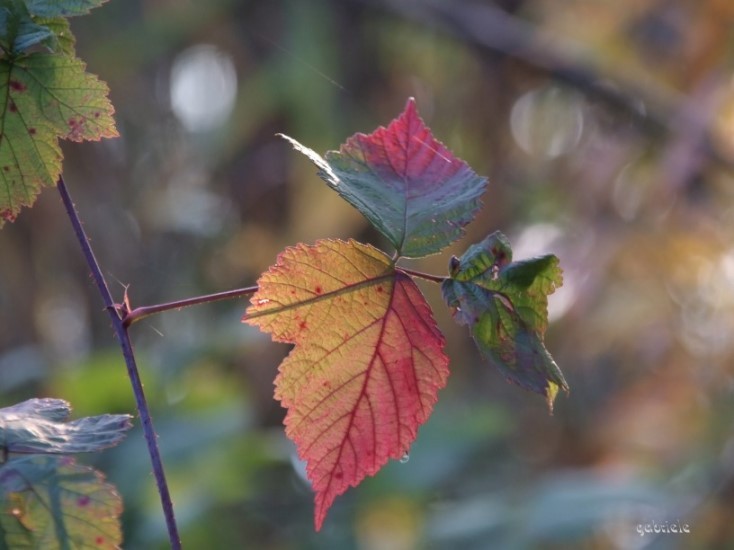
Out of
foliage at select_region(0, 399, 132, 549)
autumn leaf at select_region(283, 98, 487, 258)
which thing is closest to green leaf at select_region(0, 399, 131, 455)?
foliage at select_region(0, 399, 132, 549)

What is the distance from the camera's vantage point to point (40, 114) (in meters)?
0.51

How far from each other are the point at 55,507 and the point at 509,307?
24 centimetres

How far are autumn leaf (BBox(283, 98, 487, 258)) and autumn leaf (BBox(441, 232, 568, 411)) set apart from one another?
24 millimetres

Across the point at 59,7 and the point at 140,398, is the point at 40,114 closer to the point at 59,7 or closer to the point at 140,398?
the point at 59,7

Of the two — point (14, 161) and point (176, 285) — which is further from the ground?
point (14, 161)

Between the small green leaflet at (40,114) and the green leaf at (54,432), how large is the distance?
0.32 feet


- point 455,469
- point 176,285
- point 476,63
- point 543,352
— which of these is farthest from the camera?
point 176,285

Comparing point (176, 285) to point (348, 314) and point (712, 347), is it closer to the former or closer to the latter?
point (712, 347)

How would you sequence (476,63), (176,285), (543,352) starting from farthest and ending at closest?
(176,285), (476,63), (543,352)

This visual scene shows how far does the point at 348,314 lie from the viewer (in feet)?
1.72

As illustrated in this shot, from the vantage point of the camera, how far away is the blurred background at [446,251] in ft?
7.48

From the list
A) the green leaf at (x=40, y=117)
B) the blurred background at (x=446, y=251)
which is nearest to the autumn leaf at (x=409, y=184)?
the green leaf at (x=40, y=117)

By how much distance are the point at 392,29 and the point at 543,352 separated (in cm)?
268

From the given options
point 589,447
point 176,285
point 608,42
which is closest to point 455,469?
point 589,447
